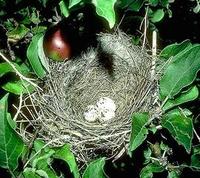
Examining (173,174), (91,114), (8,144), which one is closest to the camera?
(8,144)

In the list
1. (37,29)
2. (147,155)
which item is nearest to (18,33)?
(37,29)

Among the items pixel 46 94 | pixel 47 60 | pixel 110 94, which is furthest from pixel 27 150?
pixel 110 94

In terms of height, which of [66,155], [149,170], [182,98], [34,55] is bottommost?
[149,170]

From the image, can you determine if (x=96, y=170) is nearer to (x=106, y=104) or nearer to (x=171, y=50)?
(x=171, y=50)

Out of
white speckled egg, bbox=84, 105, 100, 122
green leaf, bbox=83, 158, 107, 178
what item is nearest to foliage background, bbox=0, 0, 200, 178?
green leaf, bbox=83, 158, 107, 178

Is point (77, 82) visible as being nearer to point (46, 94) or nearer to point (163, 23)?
point (46, 94)

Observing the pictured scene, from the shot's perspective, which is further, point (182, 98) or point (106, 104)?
point (106, 104)

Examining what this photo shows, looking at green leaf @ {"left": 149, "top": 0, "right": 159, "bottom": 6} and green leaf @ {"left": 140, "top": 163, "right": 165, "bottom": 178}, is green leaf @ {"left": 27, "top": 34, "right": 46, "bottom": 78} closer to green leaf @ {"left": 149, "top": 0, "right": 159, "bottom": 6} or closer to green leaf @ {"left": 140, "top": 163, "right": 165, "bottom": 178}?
green leaf @ {"left": 149, "top": 0, "right": 159, "bottom": 6}
